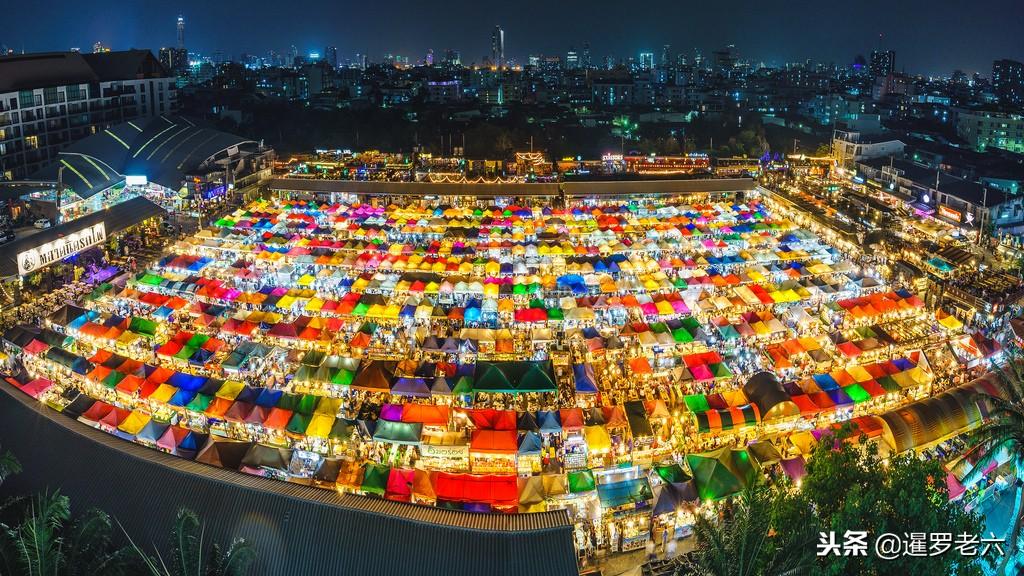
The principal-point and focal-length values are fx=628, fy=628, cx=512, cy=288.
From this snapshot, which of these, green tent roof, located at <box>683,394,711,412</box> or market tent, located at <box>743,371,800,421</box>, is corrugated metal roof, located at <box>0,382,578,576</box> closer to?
green tent roof, located at <box>683,394,711,412</box>

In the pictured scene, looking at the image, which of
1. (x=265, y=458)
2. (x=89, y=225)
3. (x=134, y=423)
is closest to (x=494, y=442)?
(x=265, y=458)

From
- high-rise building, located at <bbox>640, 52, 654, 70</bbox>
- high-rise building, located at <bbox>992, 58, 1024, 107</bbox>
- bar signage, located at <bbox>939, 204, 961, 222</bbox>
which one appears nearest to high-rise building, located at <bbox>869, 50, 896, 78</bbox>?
high-rise building, located at <bbox>992, 58, 1024, 107</bbox>

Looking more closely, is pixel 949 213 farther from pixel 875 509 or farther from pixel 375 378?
pixel 375 378

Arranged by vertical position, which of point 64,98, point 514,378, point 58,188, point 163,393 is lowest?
point 163,393

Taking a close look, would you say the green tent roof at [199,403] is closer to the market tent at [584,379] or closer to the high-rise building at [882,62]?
the market tent at [584,379]

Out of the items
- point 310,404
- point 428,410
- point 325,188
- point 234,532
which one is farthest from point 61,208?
point 234,532

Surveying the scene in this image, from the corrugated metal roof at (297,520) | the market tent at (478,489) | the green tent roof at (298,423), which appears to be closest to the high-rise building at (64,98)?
the green tent roof at (298,423)

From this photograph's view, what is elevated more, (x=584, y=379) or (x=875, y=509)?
(x=875, y=509)
